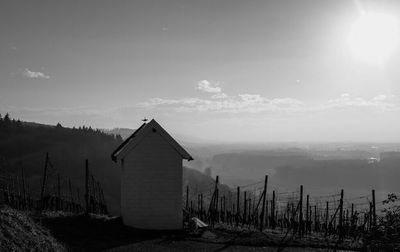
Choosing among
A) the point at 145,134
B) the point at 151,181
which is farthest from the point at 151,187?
the point at 145,134

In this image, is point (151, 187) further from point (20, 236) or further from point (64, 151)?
point (64, 151)

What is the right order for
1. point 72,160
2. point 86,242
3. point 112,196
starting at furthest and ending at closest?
1. point 72,160
2. point 112,196
3. point 86,242

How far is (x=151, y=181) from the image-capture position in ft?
66.7

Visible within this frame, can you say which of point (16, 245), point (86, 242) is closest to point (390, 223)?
point (16, 245)

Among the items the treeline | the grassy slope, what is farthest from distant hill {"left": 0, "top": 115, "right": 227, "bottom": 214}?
the grassy slope

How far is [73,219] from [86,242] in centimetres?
399

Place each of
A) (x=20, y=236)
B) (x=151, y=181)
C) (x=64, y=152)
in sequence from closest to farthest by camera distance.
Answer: (x=20, y=236) < (x=151, y=181) < (x=64, y=152)

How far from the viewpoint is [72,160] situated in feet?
359

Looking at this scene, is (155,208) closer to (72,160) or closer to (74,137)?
(72,160)

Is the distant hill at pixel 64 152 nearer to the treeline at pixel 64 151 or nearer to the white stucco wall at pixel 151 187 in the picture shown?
the treeline at pixel 64 151

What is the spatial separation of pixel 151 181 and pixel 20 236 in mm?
9616

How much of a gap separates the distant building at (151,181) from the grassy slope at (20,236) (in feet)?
25.4

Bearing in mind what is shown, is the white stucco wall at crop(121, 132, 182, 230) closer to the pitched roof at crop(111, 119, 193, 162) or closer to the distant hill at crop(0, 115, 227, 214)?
the pitched roof at crop(111, 119, 193, 162)

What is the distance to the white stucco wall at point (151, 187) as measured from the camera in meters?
20.2
